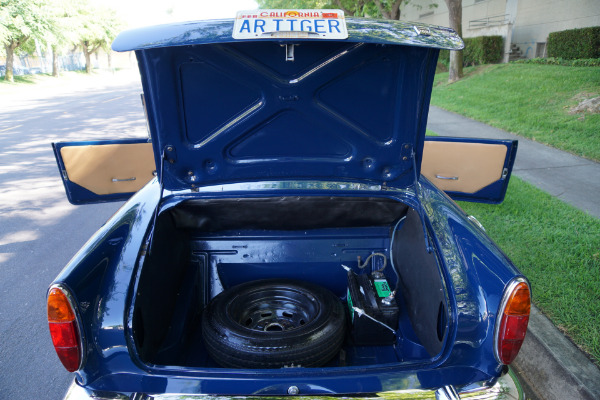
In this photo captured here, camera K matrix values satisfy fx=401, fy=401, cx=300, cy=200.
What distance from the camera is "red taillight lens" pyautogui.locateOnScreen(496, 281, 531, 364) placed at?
157 cm

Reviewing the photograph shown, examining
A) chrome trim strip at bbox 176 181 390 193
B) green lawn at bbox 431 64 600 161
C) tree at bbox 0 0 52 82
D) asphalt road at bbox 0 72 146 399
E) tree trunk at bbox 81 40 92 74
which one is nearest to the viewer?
chrome trim strip at bbox 176 181 390 193

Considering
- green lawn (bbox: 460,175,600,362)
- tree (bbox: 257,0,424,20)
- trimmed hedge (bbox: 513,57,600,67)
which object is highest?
tree (bbox: 257,0,424,20)

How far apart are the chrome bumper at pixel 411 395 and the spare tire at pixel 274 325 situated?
1.06ft

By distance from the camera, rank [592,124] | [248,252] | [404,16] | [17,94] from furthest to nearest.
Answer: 1. [404,16]
2. [17,94]
3. [592,124]
4. [248,252]

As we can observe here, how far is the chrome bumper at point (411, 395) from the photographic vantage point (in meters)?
1.49

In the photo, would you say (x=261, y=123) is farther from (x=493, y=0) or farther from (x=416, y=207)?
(x=493, y=0)

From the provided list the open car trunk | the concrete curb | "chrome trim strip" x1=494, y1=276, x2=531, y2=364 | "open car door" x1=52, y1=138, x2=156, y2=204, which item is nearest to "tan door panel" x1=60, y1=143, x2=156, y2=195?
"open car door" x1=52, y1=138, x2=156, y2=204

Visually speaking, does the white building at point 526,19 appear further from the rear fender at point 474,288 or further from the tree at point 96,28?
the tree at point 96,28

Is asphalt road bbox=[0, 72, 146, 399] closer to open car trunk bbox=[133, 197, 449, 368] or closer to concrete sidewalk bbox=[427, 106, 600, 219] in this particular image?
open car trunk bbox=[133, 197, 449, 368]

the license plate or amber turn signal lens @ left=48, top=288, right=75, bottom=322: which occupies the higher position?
the license plate

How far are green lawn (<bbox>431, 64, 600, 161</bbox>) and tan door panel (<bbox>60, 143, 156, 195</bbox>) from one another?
673cm

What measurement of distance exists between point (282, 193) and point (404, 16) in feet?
112

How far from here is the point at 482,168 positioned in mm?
2758

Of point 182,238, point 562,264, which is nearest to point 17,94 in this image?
point 182,238
